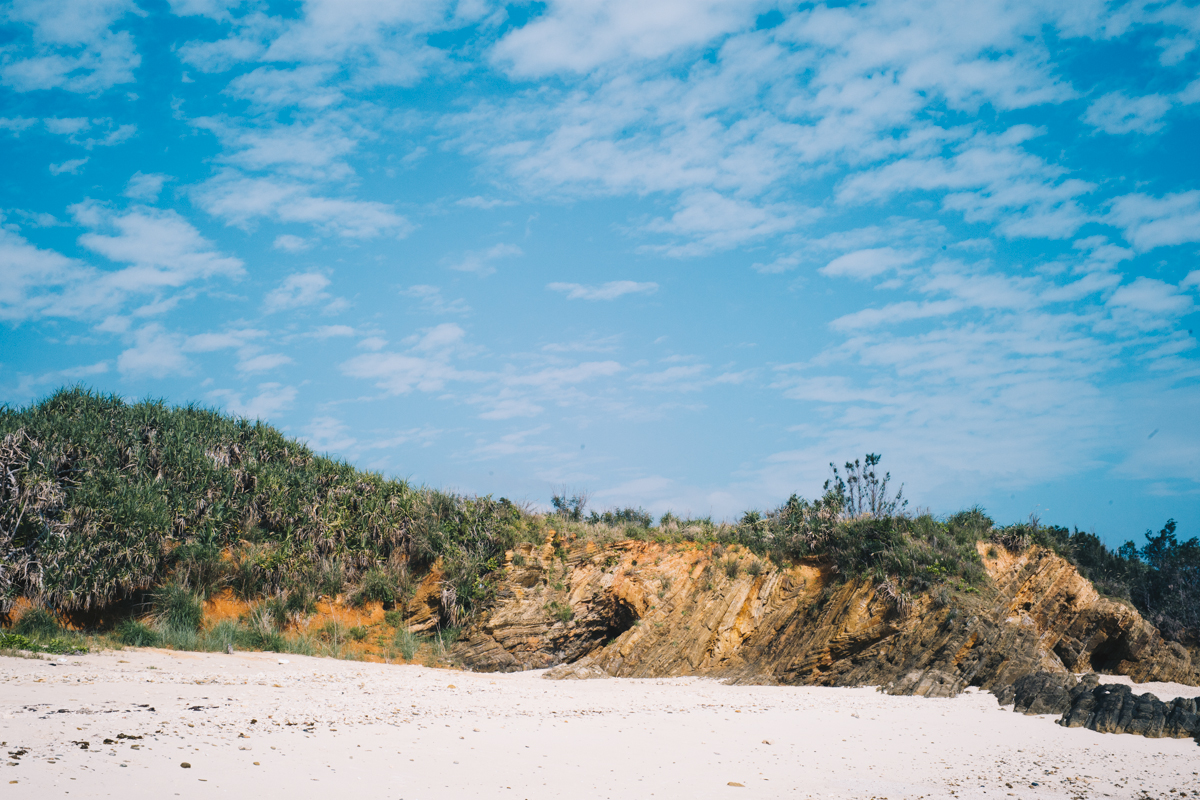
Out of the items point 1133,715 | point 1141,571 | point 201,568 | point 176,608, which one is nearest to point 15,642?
point 176,608

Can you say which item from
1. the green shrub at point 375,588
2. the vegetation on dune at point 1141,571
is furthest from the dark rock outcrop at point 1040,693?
the green shrub at point 375,588

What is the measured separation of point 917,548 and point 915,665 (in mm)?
2648

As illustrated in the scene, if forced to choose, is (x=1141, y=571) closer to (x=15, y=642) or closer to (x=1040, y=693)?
(x=1040, y=693)

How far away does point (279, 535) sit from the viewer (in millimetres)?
18328

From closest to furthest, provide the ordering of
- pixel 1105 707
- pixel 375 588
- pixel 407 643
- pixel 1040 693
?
pixel 1105 707, pixel 1040 693, pixel 407 643, pixel 375 588

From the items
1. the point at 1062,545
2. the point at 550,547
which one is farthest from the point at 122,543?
the point at 1062,545

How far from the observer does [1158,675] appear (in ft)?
49.0

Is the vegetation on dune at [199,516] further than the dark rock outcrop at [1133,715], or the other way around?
the vegetation on dune at [199,516]

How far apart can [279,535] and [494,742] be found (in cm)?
1238

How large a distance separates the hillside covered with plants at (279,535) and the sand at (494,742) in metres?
3.11

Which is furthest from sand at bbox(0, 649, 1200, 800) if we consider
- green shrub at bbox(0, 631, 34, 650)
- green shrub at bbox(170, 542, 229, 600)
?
green shrub at bbox(170, 542, 229, 600)

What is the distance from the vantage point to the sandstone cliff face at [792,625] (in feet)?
45.8

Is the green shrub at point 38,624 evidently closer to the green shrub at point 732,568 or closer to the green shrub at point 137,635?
the green shrub at point 137,635

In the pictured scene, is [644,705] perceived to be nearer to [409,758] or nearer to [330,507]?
[409,758]
